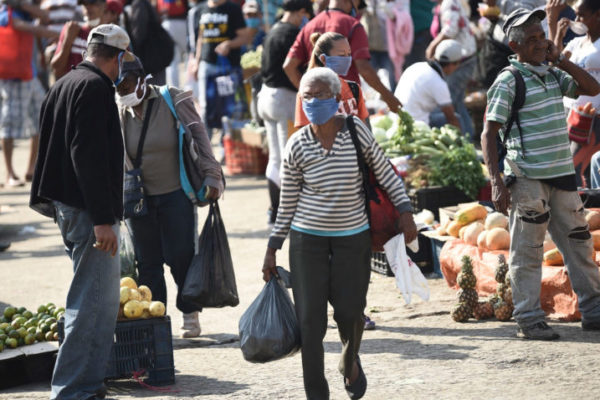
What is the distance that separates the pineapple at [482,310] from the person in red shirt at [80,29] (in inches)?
185

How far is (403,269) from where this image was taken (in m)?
6.00

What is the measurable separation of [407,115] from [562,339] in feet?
11.0

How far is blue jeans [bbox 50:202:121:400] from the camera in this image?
539 centimetres

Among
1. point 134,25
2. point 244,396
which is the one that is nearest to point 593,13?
point 244,396

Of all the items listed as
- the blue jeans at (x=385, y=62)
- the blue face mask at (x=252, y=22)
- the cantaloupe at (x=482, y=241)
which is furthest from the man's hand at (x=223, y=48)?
the cantaloupe at (x=482, y=241)

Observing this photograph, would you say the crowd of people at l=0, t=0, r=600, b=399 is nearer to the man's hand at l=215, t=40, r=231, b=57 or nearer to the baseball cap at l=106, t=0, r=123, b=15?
the baseball cap at l=106, t=0, r=123, b=15

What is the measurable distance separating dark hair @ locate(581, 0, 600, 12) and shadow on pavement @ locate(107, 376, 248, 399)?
3606 mm

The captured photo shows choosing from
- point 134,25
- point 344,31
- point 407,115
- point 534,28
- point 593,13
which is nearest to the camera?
point 534,28

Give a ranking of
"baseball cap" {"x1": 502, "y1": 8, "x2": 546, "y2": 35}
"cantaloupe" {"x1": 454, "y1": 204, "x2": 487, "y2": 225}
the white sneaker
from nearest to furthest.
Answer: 1. "baseball cap" {"x1": 502, "y1": 8, "x2": 546, "y2": 35}
2. the white sneaker
3. "cantaloupe" {"x1": 454, "y1": 204, "x2": 487, "y2": 225}

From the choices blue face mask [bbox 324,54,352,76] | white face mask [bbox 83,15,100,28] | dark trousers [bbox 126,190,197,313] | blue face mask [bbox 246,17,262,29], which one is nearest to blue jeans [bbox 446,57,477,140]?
blue face mask [bbox 246,17,262,29]

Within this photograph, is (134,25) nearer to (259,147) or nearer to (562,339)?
(259,147)

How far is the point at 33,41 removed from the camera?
1345 centimetres

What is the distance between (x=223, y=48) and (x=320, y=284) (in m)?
8.67

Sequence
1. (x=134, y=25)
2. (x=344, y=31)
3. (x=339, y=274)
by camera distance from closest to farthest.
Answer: (x=339, y=274) → (x=344, y=31) → (x=134, y=25)
